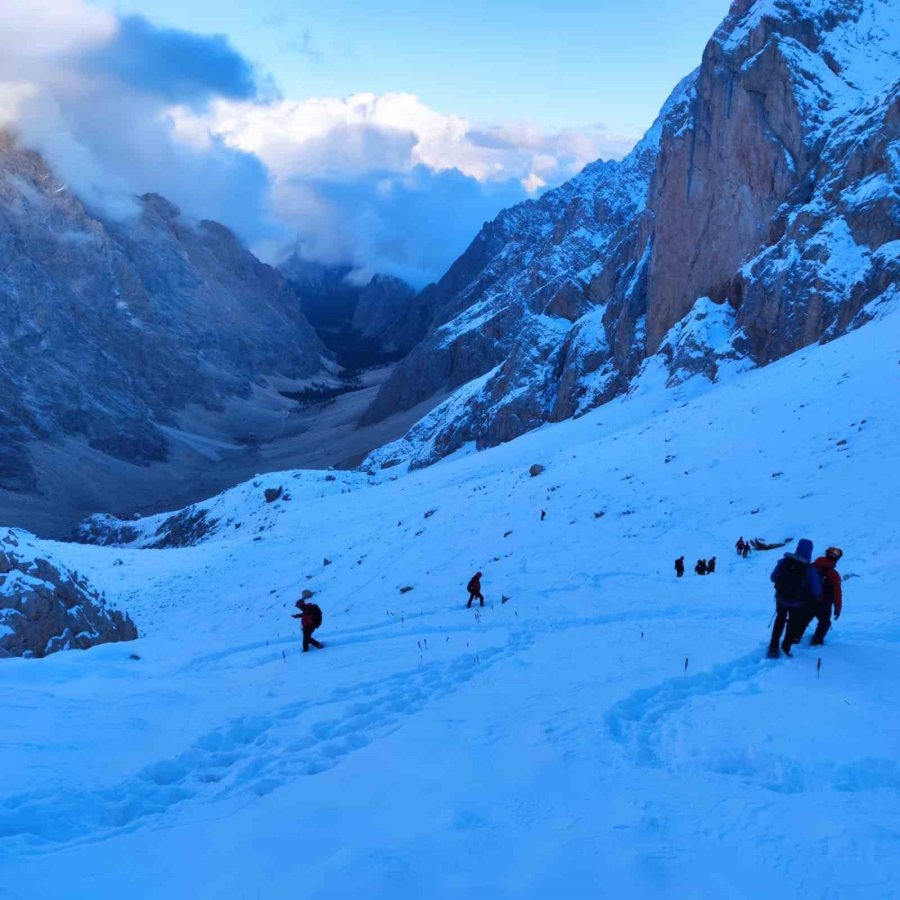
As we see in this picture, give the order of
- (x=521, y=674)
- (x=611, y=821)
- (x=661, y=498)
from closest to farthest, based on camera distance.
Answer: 1. (x=611, y=821)
2. (x=521, y=674)
3. (x=661, y=498)

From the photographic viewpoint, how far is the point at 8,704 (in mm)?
7691

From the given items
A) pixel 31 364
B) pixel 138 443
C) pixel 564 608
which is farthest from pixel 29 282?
pixel 564 608

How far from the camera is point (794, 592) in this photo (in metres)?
8.08

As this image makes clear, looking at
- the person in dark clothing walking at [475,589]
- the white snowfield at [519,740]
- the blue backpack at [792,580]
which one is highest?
the blue backpack at [792,580]

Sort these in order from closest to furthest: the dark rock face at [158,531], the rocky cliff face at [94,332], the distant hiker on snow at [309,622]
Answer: the distant hiker on snow at [309,622] → the dark rock face at [158,531] → the rocky cliff face at [94,332]

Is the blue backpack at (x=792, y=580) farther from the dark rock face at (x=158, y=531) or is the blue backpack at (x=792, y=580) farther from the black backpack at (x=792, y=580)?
the dark rock face at (x=158, y=531)

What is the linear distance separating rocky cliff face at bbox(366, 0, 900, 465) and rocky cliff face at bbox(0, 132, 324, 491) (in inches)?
2626

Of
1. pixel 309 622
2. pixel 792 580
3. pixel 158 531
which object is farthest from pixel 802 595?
pixel 158 531

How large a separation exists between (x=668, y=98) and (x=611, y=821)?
115223 mm

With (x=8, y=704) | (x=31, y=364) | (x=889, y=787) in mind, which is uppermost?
(x=31, y=364)

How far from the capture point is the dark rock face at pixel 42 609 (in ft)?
48.5

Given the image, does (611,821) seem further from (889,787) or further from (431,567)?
(431,567)

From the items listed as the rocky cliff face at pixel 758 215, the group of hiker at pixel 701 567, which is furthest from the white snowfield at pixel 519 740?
the rocky cliff face at pixel 758 215

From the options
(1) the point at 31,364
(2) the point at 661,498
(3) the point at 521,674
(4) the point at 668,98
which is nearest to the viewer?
(3) the point at 521,674
